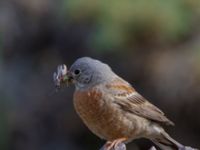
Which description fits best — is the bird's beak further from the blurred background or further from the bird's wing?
the blurred background

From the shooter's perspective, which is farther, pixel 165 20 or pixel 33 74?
pixel 33 74

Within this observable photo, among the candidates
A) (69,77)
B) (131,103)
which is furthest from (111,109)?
(69,77)

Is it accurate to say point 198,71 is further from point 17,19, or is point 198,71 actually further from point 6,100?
point 17,19

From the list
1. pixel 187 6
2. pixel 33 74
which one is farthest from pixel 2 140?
pixel 187 6

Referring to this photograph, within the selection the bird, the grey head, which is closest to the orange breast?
the bird

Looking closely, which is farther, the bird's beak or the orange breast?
the bird's beak

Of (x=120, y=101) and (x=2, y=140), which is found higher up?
(x=120, y=101)

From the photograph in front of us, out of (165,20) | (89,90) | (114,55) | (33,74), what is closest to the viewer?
(89,90)

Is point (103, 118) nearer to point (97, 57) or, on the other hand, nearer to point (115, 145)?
point (115, 145)
